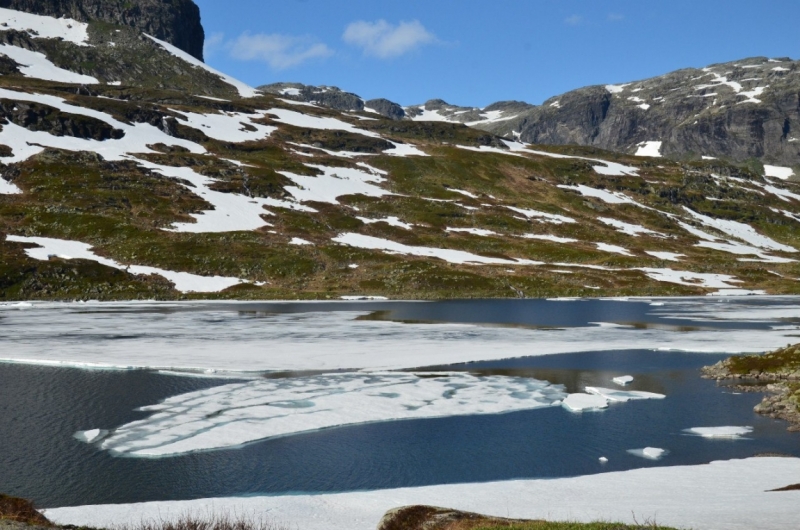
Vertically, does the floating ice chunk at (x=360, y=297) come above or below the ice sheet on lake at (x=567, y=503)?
above

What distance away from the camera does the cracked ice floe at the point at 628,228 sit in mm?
187250

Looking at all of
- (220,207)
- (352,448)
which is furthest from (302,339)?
(220,207)

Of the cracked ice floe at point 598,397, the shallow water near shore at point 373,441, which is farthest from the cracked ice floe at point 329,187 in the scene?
the cracked ice floe at point 598,397

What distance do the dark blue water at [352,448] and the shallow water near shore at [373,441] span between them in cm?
7

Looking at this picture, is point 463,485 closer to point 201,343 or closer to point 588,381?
point 588,381

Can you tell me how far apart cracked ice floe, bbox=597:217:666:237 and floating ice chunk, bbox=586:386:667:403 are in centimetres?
15331

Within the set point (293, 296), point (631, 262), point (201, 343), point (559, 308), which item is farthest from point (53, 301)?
point (631, 262)

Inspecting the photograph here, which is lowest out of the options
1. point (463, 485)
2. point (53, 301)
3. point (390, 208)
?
point (463, 485)

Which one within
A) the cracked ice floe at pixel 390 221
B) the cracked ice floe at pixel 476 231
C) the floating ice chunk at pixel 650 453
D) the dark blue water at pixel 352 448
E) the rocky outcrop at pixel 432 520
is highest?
the cracked ice floe at pixel 390 221

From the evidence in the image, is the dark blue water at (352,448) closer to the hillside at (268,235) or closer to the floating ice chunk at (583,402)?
the floating ice chunk at (583,402)

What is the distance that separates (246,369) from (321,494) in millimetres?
25845

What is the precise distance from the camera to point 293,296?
364ft

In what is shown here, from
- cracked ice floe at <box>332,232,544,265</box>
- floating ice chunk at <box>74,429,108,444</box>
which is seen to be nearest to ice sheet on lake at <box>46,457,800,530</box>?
floating ice chunk at <box>74,429,108,444</box>

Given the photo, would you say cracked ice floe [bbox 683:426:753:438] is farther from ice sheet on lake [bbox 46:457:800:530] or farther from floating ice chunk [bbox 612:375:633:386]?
floating ice chunk [bbox 612:375:633:386]
